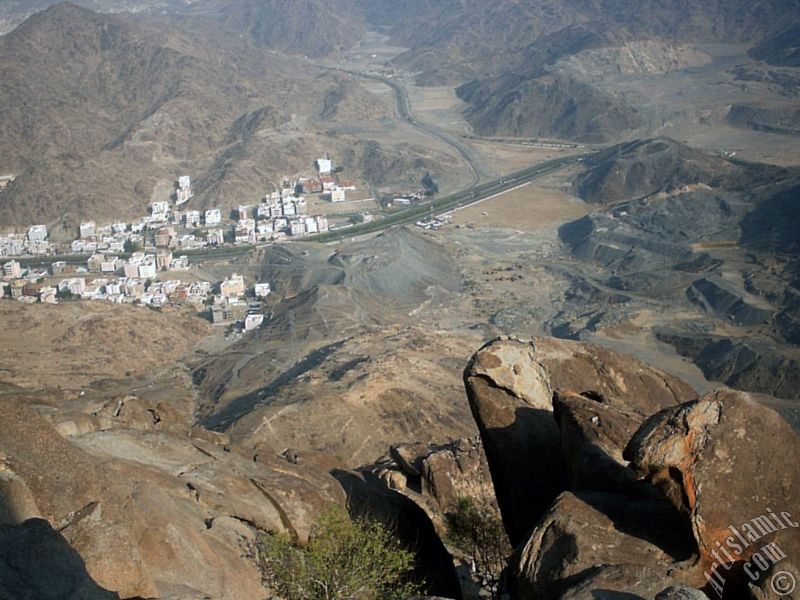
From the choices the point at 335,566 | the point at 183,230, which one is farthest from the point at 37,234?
the point at 335,566

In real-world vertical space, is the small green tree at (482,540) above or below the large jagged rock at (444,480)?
above

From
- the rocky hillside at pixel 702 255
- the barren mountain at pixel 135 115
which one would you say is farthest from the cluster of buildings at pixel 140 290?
the rocky hillside at pixel 702 255

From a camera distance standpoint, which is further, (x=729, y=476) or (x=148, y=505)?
(x=148, y=505)

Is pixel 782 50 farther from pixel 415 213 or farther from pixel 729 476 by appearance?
pixel 729 476

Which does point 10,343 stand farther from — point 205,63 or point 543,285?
point 205,63

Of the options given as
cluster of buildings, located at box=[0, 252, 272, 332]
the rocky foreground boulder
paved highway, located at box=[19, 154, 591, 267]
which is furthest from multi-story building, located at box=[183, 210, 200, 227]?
the rocky foreground boulder

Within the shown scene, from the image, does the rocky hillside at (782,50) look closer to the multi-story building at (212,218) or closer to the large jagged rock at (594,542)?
the multi-story building at (212,218)

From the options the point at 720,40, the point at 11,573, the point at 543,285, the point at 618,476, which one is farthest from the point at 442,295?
the point at 720,40
